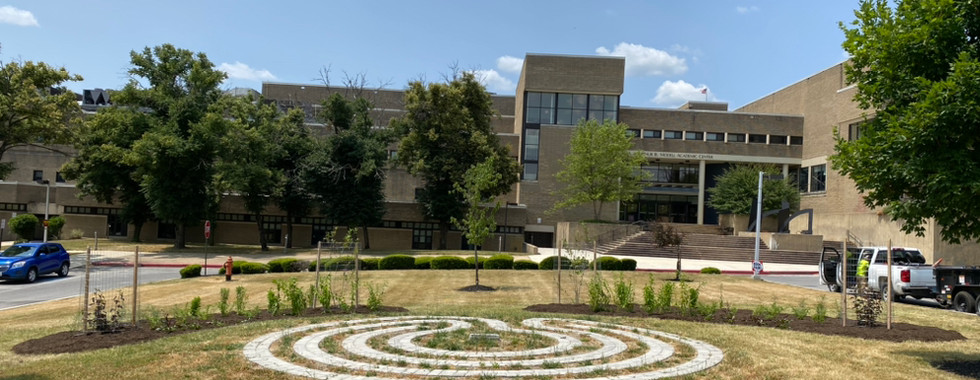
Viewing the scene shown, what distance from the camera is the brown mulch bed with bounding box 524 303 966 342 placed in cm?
1216

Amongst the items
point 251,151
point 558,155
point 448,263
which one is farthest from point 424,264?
point 558,155

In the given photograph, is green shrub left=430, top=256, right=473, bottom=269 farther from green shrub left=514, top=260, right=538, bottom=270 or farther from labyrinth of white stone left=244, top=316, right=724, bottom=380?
labyrinth of white stone left=244, top=316, right=724, bottom=380

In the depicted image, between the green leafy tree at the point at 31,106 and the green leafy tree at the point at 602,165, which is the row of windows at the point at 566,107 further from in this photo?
the green leafy tree at the point at 31,106

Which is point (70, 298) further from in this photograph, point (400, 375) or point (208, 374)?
point (400, 375)

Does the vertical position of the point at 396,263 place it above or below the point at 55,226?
above

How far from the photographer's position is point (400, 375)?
8680 millimetres

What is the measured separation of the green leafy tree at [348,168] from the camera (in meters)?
50.3

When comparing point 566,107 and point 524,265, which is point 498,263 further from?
point 566,107

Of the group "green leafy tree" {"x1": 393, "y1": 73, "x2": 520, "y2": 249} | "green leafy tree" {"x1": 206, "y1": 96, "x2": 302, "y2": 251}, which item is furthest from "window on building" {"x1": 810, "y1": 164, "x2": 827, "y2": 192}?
"green leafy tree" {"x1": 206, "y1": 96, "x2": 302, "y2": 251}

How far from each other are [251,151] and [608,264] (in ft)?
93.7

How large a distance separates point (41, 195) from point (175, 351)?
6358 cm

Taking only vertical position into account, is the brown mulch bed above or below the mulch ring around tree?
above

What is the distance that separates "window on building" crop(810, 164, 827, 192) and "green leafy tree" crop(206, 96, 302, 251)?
44.2 meters

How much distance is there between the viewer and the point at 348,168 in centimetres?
5134
